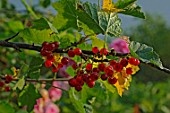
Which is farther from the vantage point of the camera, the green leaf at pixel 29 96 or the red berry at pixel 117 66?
the green leaf at pixel 29 96

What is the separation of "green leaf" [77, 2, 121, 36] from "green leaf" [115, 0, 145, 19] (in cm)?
2

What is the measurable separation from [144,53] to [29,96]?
345 millimetres

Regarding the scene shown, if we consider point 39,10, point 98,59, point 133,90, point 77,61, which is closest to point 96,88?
point 77,61

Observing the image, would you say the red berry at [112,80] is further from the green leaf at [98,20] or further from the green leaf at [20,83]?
the green leaf at [20,83]

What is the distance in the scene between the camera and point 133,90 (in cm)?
390

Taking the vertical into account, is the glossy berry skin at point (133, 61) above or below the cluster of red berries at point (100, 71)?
above

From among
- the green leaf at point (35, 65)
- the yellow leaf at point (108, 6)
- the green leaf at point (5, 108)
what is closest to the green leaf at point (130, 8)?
the yellow leaf at point (108, 6)

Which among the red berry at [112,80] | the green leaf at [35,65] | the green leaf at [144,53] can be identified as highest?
the green leaf at [144,53]

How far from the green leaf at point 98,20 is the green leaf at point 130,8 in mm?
18

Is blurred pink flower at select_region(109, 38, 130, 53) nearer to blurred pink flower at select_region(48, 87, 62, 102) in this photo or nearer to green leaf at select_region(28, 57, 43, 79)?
blurred pink flower at select_region(48, 87, 62, 102)

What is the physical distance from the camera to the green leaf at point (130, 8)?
2.40 ft

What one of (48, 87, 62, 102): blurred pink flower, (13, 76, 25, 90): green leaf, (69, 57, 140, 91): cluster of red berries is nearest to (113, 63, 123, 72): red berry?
(69, 57, 140, 91): cluster of red berries

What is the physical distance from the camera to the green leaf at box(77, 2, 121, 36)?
726 millimetres

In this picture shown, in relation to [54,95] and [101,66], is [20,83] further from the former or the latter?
[54,95]
